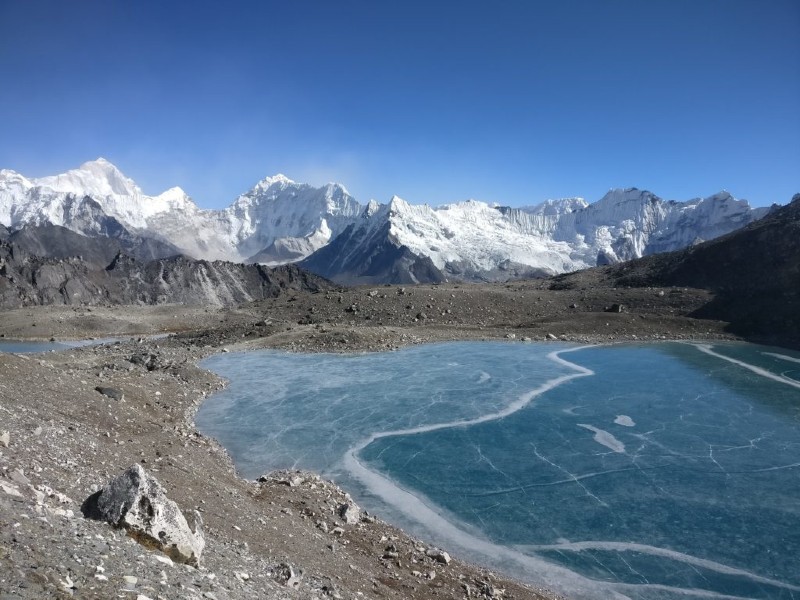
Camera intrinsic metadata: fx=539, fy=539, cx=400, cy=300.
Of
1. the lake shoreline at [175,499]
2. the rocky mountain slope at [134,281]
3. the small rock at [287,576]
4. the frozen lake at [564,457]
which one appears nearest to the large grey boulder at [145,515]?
the lake shoreline at [175,499]

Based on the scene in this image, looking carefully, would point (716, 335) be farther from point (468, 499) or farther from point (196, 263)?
point (196, 263)

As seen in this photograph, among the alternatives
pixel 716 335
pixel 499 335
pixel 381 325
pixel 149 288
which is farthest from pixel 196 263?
pixel 716 335

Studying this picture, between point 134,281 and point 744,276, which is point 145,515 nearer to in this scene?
point 744,276

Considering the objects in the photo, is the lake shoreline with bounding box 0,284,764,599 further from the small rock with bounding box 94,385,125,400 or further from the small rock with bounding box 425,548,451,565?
the small rock with bounding box 94,385,125,400

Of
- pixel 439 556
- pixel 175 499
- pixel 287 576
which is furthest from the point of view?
pixel 439 556

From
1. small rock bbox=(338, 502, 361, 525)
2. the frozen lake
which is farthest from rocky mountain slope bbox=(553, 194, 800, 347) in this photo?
small rock bbox=(338, 502, 361, 525)

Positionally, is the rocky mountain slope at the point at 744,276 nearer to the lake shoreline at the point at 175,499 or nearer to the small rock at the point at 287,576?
the lake shoreline at the point at 175,499

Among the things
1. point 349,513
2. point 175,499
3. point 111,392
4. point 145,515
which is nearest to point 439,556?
point 349,513
